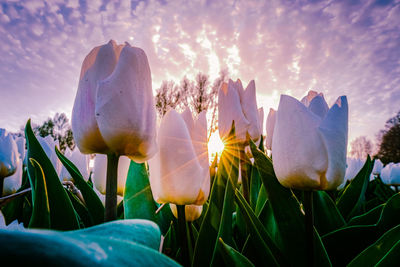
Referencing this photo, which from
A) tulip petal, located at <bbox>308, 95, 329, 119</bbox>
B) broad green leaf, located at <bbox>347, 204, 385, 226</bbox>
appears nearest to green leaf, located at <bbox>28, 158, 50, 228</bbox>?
tulip petal, located at <bbox>308, 95, 329, 119</bbox>

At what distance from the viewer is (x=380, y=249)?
1.67 ft

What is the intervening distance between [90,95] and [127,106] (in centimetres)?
9

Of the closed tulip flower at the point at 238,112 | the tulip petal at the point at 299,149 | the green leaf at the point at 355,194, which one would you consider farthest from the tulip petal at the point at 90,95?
the green leaf at the point at 355,194

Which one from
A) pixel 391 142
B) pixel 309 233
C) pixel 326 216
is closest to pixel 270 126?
pixel 326 216

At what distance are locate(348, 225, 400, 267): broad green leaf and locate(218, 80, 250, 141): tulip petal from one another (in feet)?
1.94

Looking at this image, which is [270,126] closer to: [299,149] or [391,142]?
[299,149]

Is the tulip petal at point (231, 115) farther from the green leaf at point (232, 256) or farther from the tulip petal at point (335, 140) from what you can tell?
the green leaf at point (232, 256)

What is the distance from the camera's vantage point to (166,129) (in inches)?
22.4

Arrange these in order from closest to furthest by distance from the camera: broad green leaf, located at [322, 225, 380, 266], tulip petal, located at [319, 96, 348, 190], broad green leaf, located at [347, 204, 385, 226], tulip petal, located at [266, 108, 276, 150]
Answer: tulip petal, located at [319, 96, 348, 190]
broad green leaf, located at [322, 225, 380, 266]
broad green leaf, located at [347, 204, 385, 226]
tulip petal, located at [266, 108, 276, 150]

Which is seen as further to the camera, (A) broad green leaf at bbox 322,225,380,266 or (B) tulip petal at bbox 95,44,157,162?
(A) broad green leaf at bbox 322,225,380,266

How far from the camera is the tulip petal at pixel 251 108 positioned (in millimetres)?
1088

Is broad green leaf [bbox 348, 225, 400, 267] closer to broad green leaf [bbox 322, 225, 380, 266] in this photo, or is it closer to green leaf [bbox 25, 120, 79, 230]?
broad green leaf [bbox 322, 225, 380, 266]

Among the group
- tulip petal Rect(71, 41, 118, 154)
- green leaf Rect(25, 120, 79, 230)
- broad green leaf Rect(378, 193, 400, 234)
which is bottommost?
broad green leaf Rect(378, 193, 400, 234)

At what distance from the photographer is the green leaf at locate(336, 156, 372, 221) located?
100 centimetres
